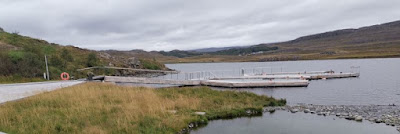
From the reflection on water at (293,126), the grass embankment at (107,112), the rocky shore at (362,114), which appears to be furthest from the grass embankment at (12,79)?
the rocky shore at (362,114)

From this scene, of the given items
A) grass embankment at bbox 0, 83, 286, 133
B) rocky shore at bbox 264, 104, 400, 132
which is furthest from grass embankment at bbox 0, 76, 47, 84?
rocky shore at bbox 264, 104, 400, 132

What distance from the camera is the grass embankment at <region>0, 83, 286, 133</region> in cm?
1104

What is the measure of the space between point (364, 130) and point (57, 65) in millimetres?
36329

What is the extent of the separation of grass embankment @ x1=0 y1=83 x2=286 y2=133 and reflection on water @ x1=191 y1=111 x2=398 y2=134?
1.13 meters

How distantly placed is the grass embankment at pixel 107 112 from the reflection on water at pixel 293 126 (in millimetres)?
1134

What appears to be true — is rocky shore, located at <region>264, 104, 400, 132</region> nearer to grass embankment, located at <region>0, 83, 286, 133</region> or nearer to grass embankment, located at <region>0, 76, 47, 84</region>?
→ grass embankment, located at <region>0, 83, 286, 133</region>

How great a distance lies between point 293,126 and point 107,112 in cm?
1001

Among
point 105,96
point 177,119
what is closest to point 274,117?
point 177,119

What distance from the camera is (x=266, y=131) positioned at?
1429cm

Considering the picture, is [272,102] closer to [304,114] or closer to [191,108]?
[304,114]

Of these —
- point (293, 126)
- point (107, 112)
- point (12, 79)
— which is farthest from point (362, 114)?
point (12, 79)

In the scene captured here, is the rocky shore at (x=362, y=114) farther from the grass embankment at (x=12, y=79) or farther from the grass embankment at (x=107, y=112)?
the grass embankment at (x=12, y=79)

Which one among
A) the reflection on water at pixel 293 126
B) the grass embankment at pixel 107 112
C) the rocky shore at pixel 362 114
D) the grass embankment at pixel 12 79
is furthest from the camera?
the grass embankment at pixel 12 79

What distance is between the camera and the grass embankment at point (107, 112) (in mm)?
11039
